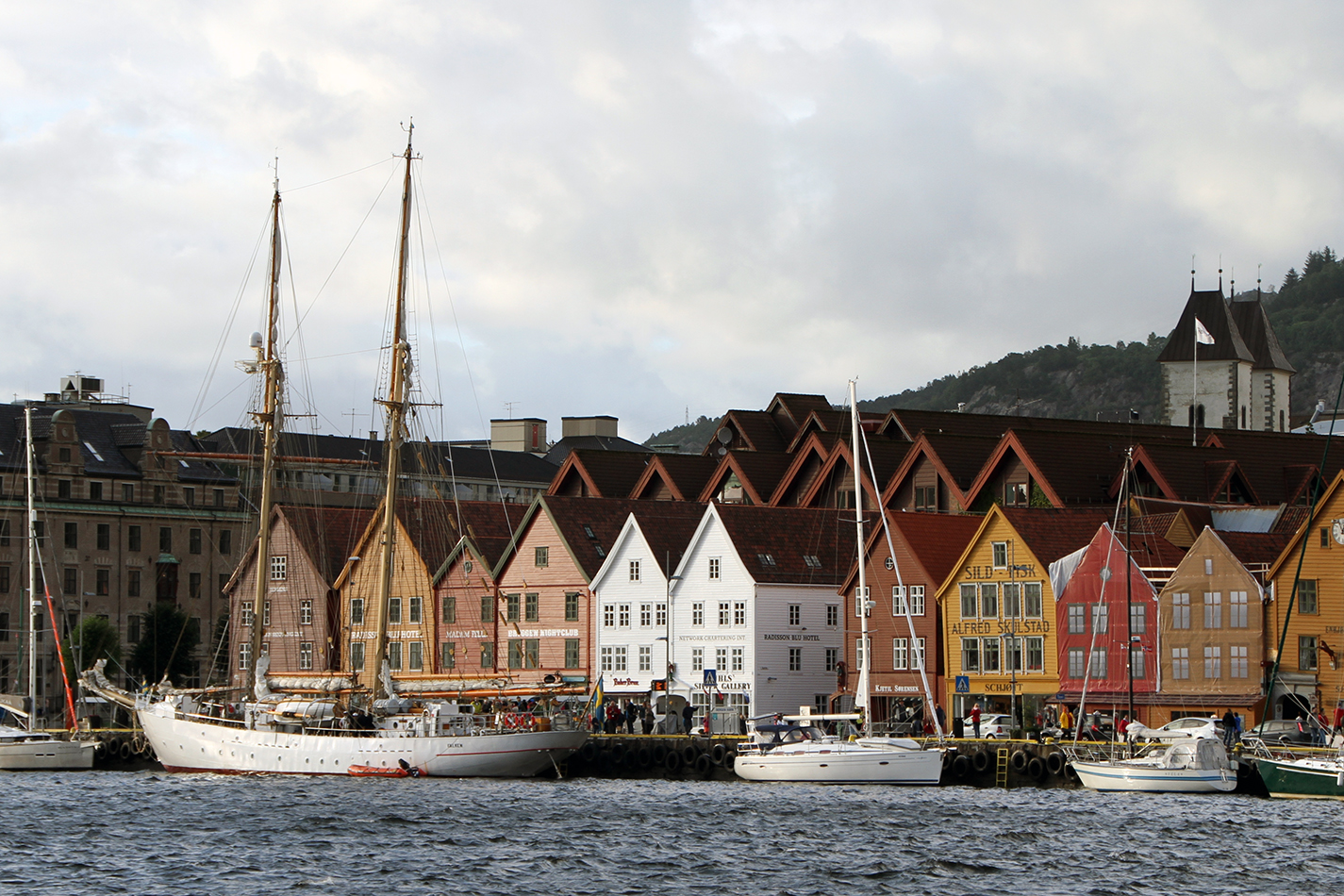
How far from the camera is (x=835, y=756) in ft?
235

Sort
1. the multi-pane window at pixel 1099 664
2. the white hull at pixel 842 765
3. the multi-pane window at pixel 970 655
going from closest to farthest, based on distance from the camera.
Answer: the white hull at pixel 842 765
the multi-pane window at pixel 1099 664
the multi-pane window at pixel 970 655

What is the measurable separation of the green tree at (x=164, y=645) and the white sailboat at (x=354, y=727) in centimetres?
3770

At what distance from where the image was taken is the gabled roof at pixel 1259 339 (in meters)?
181

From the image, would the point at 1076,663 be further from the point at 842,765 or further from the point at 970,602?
the point at 842,765

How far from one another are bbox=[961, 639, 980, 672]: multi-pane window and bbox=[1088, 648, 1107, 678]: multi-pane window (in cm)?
675

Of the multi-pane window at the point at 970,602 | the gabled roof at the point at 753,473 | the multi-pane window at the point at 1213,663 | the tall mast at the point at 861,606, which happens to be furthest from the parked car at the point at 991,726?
the gabled roof at the point at 753,473

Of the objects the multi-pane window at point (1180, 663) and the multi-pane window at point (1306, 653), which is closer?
the multi-pane window at point (1306, 653)

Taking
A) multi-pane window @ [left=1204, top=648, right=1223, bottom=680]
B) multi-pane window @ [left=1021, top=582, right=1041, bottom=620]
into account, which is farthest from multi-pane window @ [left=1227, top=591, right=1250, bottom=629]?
multi-pane window @ [left=1021, top=582, right=1041, bottom=620]

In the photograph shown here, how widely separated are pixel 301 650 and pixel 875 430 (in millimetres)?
36257

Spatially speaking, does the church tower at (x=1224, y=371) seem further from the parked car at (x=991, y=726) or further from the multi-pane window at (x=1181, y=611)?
the parked car at (x=991, y=726)

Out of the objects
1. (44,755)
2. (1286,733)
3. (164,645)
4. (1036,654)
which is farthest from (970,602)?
(164,645)

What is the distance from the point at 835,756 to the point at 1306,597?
2070 cm

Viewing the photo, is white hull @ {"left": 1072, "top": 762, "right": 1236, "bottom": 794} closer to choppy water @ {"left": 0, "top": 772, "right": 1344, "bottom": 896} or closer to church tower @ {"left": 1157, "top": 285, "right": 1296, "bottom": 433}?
choppy water @ {"left": 0, "top": 772, "right": 1344, "bottom": 896}

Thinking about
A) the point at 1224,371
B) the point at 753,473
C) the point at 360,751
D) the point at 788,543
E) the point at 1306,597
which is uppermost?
the point at 1224,371
